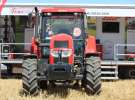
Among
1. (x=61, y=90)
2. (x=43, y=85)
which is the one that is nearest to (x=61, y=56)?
(x=61, y=90)

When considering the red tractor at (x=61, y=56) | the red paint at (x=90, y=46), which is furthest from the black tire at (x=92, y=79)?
the red paint at (x=90, y=46)

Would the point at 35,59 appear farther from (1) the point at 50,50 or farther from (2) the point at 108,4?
(2) the point at 108,4

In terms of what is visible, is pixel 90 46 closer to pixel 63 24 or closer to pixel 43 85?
pixel 63 24

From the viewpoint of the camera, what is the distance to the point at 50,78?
40.7 feet

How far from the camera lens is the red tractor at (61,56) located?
12.5 m

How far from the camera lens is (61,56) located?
41.8 ft

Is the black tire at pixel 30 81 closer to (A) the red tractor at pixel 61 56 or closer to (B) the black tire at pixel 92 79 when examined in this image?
(A) the red tractor at pixel 61 56

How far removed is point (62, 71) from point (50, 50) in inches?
32.8

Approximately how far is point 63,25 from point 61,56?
1.56 metres

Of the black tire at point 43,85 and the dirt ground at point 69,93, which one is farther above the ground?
the black tire at point 43,85

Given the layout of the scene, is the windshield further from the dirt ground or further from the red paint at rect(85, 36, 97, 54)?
the dirt ground

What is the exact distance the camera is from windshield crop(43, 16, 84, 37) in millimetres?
13984

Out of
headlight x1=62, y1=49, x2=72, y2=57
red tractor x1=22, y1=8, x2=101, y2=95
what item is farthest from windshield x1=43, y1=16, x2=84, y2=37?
headlight x1=62, y1=49, x2=72, y2=57

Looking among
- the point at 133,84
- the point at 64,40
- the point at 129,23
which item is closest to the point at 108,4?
the point at 129,23
